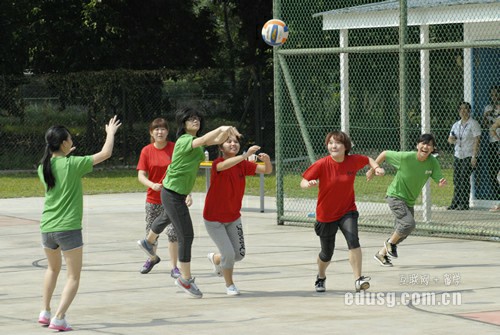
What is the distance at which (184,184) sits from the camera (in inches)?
422

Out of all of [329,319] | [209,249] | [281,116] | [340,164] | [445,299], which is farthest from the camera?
[281,116]

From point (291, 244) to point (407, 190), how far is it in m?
2.13

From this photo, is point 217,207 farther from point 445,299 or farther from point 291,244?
point 291,244

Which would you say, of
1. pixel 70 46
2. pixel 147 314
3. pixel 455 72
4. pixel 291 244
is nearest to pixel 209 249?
pixel 291 244

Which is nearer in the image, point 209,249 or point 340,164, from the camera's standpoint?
point 340,164

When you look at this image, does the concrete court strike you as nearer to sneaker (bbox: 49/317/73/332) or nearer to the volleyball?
sneaker (bbox: 49/317/73/332)

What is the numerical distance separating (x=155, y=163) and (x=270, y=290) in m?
2.01

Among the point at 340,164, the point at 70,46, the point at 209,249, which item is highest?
the point at 70,46

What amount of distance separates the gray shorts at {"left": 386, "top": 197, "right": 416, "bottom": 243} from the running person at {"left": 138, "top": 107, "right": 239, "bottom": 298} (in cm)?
284

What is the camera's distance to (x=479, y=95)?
18094 mm

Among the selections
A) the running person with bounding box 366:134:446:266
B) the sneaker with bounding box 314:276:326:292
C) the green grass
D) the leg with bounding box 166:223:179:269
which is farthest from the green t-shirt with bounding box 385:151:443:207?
the green grass

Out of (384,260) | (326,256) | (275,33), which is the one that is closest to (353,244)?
(326,256)

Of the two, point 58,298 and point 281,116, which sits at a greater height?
point 281,116

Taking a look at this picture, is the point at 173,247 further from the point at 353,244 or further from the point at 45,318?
the point at 45,318
